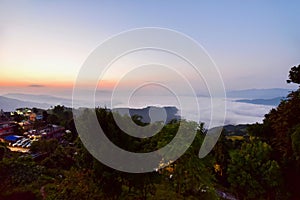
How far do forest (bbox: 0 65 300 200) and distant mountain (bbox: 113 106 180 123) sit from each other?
345mm

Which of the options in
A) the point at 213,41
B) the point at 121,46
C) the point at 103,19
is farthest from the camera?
the point at 213,41

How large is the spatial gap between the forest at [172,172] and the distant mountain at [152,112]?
34cm

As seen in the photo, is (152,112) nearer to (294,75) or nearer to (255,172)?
(255,172)

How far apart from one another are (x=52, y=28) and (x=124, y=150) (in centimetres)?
1190

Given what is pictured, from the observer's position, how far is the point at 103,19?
16.9 m

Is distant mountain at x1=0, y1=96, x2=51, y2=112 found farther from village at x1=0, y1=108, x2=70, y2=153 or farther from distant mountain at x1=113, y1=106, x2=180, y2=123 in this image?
distant mountain at x1=113, y1=106, x2=180, y2=123

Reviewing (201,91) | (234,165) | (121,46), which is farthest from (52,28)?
(234,165)

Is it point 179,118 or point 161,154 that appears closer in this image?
point 161,154

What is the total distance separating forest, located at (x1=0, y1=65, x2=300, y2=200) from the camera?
8.75 meters

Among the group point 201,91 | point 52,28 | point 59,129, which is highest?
point 52,28

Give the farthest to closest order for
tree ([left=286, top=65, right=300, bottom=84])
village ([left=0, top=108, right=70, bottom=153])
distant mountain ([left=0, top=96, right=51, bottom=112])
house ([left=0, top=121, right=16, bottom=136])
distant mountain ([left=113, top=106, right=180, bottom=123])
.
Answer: distant mountain ([left=0, top=96, right=51, bottom=112]), house ([left=0, top=121, right=16, bottom=136]), village ([left=0, top=108, right=70, bottom=153]), tree ([left=286, top=65, right=300, bottom=84]), distant mountain ([left=113, top=106, right=180, bottom=123])

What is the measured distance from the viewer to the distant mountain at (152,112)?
954 cm

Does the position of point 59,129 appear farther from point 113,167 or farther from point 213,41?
point 113,167

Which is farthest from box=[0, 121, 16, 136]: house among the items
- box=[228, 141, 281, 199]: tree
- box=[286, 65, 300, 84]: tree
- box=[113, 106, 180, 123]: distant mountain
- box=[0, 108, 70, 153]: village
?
box=[286, 65, 300, 84]: tree
